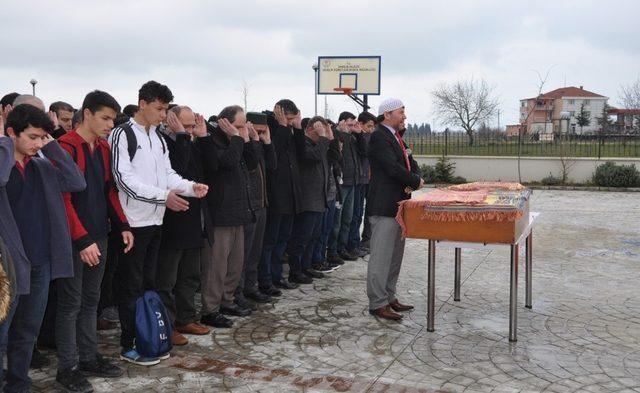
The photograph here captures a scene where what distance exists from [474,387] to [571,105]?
99474 mm

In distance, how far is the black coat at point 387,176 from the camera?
5812 millimetres

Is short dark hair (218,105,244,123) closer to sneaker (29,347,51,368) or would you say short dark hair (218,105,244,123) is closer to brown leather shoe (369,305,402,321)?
brown leather shoe (369,305,402,321)

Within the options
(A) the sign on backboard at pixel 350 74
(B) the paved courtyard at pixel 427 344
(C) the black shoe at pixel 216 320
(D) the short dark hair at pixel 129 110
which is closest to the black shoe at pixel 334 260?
(B) the paved courtyard at pixel 427 344

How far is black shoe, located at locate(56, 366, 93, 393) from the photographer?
159 inches

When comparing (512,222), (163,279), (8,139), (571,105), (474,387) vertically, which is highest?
(571,105)

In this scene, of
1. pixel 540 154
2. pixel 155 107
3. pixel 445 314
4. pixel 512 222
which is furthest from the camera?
pixel 540 154

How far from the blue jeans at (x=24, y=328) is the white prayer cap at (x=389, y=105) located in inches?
132

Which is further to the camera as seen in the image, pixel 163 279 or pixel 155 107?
pixel 163 279

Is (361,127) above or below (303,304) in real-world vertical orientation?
above

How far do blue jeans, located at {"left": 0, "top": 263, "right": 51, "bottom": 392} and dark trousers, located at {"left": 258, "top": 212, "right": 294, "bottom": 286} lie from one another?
3.09m

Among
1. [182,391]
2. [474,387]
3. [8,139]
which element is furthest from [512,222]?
[8,139]

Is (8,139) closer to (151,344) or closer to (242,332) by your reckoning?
(151,344)

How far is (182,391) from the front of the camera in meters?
4.12

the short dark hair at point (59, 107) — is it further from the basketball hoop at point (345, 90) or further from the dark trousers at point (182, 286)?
the basketball hoop at point (345, 90)
